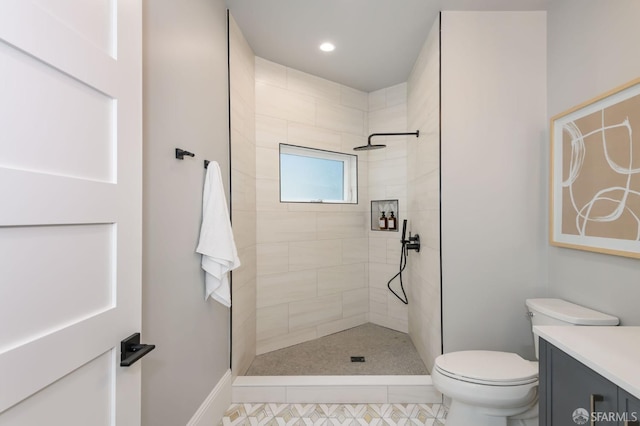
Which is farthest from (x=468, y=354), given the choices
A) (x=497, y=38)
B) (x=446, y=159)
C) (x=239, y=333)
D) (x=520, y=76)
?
(x=497, y=38)

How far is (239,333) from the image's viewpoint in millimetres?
2314

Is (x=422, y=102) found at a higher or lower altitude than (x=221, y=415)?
higher

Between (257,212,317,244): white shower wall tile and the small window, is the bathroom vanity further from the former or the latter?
the small window

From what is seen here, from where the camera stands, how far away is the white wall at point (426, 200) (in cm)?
217

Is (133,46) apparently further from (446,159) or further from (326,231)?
(326,231)

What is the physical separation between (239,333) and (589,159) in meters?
2.37

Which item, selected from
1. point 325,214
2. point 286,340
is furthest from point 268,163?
point 286,340

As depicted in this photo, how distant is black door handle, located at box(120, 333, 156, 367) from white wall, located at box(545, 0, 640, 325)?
6.49 ft

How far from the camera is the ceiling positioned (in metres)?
2.06

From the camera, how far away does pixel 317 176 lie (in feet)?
10.6

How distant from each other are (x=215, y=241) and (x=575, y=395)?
160 cm

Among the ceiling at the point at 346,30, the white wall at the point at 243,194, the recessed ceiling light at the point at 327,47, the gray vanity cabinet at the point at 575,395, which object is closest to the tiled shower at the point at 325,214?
the white wall at the point at 243,194

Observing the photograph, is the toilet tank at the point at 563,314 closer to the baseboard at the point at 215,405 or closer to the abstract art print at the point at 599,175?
the abstract art print at the point at 599,175

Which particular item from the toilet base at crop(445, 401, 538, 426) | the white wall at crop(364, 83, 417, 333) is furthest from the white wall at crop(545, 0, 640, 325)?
the white wall at crop(364, 83, 417, 333)
